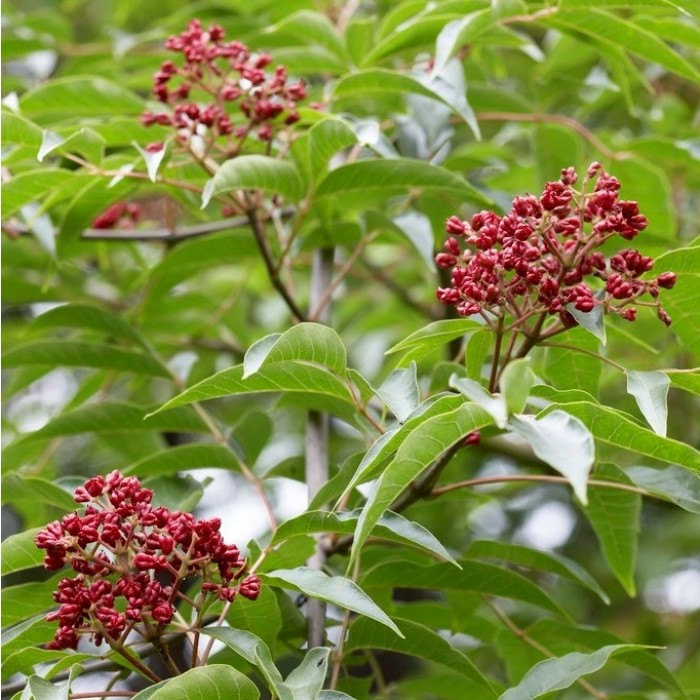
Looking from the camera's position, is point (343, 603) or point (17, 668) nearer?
point (343, 603)

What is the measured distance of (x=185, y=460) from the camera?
153cm

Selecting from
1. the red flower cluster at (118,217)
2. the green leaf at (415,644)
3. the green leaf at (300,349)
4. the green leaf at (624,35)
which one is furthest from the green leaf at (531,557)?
the red flower cluster at (118,217)

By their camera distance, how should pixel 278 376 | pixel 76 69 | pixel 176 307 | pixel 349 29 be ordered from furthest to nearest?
pixel 76 69
pixel 176 307
pixel 349 29
pixel 278 376

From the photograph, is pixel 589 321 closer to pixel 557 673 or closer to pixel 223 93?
pixel 557 673

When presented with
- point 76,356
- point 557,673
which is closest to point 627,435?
point 557,673

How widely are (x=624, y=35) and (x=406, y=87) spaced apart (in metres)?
0.33

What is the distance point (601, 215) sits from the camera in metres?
1.08

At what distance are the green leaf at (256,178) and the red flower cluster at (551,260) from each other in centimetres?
40

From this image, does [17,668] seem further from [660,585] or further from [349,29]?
[660,585]

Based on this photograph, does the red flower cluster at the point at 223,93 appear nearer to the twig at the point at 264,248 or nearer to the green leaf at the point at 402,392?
the twig at the point at 264,248

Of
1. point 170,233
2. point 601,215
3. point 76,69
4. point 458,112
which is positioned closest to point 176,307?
point 170,233

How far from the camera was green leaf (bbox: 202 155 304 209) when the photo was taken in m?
1.37

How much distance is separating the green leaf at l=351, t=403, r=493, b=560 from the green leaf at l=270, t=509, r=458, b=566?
0.33ft

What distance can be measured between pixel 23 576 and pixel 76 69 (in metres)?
1.94
